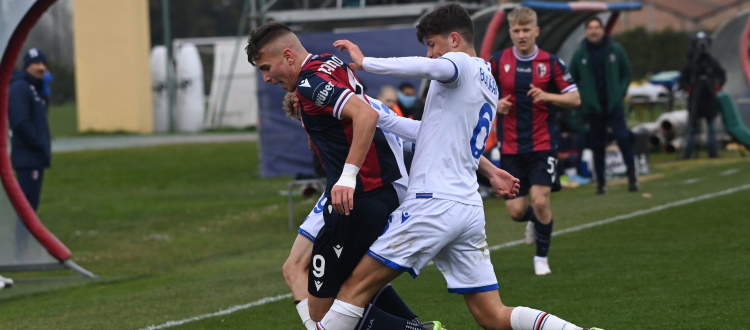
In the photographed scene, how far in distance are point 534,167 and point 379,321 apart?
4168 millimetres

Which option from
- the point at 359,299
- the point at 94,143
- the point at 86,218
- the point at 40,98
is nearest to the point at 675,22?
the point at 94,143

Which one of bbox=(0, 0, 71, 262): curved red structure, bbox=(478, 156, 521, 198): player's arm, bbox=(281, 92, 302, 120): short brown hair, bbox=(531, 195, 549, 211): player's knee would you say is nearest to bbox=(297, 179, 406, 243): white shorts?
bbox=(281, 92, 302, 120): short brown hair

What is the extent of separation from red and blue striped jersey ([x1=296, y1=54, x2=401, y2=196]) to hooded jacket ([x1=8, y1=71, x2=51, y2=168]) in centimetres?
792

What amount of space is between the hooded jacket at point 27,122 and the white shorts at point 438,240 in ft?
27.0

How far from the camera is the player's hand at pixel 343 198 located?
5.29m

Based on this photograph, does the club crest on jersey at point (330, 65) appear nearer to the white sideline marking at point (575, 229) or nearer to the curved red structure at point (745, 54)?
the white sideline marking at point (575, 229)

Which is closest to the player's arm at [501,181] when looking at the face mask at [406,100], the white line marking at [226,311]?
the white line marking at [226,311]

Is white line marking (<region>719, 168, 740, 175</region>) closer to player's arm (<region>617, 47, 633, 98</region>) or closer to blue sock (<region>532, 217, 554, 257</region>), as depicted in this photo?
player's arm (<region>617, 47, 633, 98</region>)

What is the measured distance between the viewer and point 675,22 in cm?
5644

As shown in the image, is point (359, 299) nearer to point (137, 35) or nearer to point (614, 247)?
point (614, 247)

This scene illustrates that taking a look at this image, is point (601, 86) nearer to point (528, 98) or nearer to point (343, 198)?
point (528, 98)

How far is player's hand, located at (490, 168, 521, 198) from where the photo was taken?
604 centimetres

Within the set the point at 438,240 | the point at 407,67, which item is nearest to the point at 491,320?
the point at 438,240

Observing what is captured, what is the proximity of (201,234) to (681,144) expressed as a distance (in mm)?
11923
